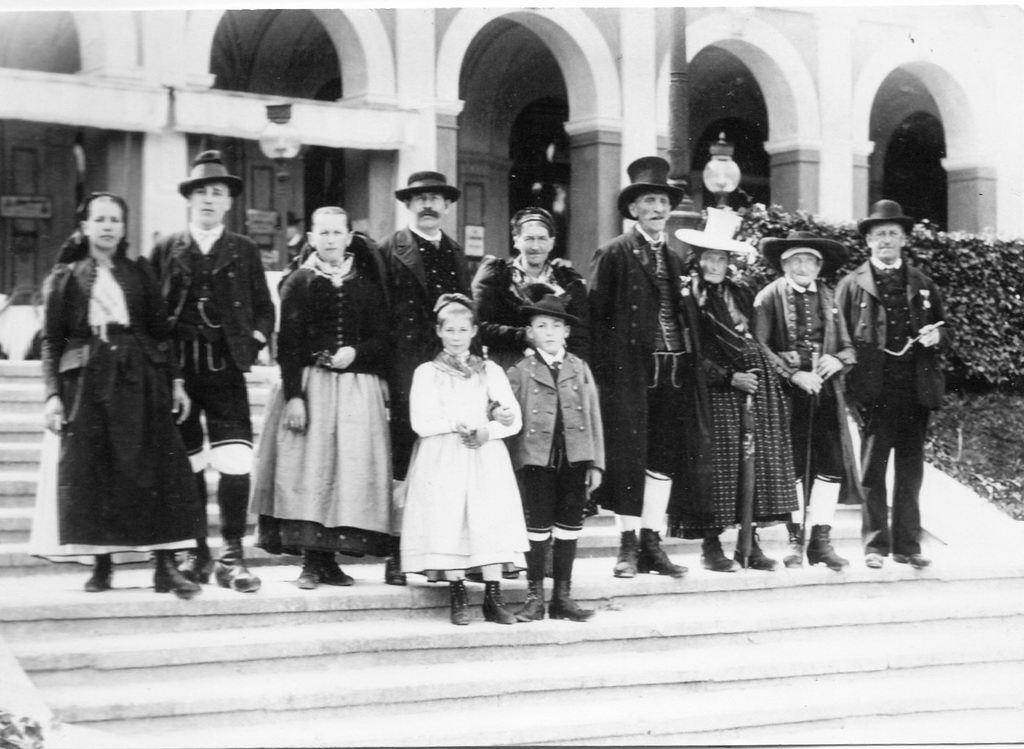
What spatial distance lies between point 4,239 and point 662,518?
6280 mm

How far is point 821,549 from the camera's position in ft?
20.7

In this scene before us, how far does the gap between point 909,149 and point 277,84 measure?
7636 millimetres

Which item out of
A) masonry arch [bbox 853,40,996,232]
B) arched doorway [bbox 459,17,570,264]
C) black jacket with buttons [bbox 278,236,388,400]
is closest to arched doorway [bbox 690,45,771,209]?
masonry arch [bbox 853,40,996,232]

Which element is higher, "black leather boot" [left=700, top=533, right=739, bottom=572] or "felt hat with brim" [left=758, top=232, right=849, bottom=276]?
"felt hat with brim" [left=758, top=232, right=849, bottom=276]

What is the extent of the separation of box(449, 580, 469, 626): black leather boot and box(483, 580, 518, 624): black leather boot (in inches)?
3.7

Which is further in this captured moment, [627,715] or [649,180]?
[649,180]

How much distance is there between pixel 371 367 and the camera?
17.9 feet

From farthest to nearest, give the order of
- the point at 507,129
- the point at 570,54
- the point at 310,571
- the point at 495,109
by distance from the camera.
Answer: the point at 507,129, the point at 495,109, the point at 570,54, the point at 310,571

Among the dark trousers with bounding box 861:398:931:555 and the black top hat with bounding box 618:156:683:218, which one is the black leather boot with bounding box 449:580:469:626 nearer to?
the black top hat with bounding box 618:156:683:218

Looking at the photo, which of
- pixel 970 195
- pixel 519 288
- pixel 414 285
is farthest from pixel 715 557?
pixel 970 195

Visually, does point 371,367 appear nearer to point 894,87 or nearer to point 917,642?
point 917,642

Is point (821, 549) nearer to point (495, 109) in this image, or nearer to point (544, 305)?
point (544, 305)

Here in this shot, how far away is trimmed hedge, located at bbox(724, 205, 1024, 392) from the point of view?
378 inches

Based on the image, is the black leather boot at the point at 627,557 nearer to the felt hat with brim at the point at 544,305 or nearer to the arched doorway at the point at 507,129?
the felt hat with brim at the point at 544,305
